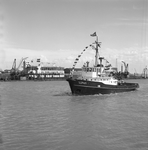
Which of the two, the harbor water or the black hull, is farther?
the black hull

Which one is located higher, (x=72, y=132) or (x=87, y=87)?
(x=87, y=87)

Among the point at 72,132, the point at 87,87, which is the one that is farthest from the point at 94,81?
the point at 72,132

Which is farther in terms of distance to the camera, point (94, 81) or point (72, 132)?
point (94, 81)

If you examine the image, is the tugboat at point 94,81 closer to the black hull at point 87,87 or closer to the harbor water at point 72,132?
the black hull at point 87,87

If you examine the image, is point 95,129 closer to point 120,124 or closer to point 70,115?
point 120,124

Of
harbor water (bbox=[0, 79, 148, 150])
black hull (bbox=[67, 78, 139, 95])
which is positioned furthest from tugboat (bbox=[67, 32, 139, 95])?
harbor water (bbox=[0, 79, 148, 150])

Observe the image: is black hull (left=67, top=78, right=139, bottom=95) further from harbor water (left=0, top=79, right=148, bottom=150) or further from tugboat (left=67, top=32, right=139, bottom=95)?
harbor water (left=0, top=79, right=148, bottom=150)

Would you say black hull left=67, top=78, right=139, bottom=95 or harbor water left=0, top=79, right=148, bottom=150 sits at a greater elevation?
black hull left=67, top=78, right=139, bottom=95

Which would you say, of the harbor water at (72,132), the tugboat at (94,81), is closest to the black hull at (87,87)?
the tugboat at (94,81)

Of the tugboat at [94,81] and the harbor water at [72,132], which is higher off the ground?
the tugboat at [94,81]

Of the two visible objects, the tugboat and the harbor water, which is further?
the tugboat

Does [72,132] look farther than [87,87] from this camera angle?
No

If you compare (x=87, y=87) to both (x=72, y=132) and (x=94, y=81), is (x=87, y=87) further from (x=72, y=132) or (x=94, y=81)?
(x=72, y=132)

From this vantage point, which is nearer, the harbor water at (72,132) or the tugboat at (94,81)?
the harbor water at (72,132)
